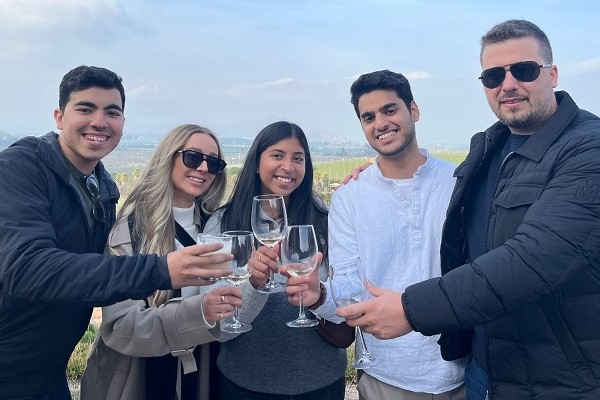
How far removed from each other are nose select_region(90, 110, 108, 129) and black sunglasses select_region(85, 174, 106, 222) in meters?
0.37

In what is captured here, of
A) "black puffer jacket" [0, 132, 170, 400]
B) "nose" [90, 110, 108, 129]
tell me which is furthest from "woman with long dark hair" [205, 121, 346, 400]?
"nose" [90, 110, 108, 129]

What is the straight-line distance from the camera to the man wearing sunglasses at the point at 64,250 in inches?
105

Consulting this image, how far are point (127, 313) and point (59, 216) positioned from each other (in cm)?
77

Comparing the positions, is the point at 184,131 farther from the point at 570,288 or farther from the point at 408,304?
the point at 570,288

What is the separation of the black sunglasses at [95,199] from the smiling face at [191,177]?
0.64 metres

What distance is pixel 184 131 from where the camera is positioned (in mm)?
4398

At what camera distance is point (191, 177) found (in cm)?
426

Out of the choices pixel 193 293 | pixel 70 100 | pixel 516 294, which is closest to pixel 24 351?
pixel 193 293

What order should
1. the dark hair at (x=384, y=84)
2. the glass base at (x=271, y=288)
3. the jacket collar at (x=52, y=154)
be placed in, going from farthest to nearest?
the dark hair at (x=384, y=84), the glass base at (x=271, y=288), the jacket collar at (x=52, y=154)

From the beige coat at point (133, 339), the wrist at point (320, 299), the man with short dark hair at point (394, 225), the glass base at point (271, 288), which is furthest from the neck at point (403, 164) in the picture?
the beige coat at point (133, 339)

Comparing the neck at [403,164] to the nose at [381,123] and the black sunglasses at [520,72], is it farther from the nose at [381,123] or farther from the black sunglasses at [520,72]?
the black sunglasses at [520,72]

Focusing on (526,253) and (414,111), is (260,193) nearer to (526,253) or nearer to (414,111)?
(414,111)

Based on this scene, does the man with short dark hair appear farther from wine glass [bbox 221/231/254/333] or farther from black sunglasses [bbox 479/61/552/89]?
black sunglasses [bbox 479/61/552/89]

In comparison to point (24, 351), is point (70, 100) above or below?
above
